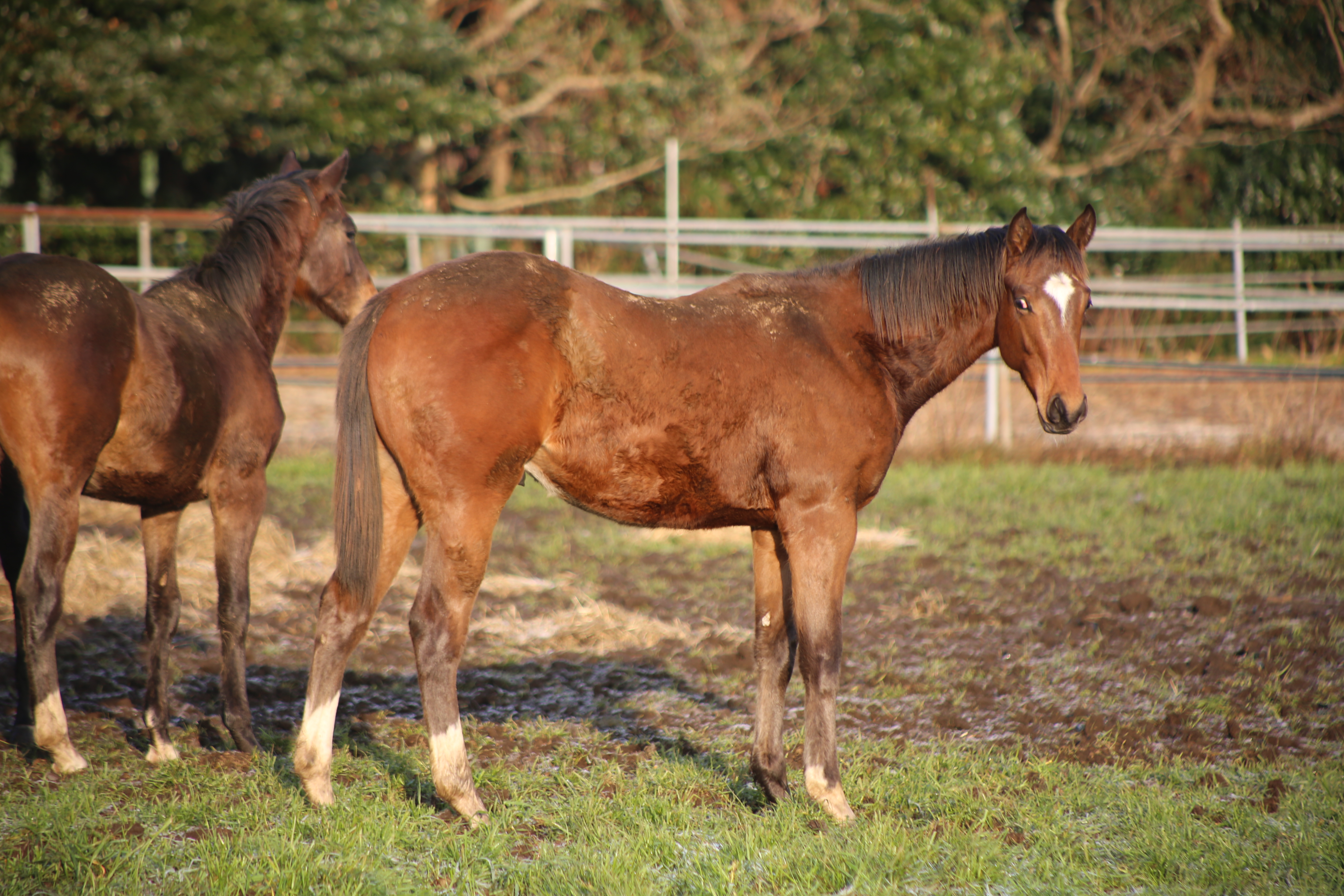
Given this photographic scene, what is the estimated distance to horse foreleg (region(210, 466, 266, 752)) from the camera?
4.00m

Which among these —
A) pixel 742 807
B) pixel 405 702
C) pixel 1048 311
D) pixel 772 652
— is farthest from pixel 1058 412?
pixel 405 702

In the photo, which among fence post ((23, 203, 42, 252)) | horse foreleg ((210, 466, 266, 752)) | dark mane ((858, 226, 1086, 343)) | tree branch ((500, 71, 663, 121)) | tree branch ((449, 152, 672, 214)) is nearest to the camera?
dark mane ((858, 226, 1086, 343))

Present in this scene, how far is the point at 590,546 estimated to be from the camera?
751 centimetres

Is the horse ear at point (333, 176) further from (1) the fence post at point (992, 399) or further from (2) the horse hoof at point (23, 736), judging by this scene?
(1) the fence post at point (992, 399)

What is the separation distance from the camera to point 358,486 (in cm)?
328

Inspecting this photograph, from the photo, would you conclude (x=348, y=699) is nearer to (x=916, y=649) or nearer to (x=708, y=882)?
(x=708, y=882)

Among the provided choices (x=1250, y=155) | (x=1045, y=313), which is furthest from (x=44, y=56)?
(x=1250, y=155)

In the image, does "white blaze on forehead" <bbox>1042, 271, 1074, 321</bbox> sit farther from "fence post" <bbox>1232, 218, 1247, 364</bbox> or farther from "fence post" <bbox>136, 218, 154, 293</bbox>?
"fence post" <bbox>1232, 218, 1247, 364</bbox>

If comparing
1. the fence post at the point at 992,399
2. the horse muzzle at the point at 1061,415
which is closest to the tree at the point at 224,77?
the fence post at the point at 992,399

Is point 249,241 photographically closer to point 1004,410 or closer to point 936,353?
point 936,353

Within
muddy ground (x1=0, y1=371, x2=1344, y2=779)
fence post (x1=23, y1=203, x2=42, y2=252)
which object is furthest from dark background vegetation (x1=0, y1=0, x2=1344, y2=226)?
muddy ground (x1=0, y1=371, x2=1344, y2=779)

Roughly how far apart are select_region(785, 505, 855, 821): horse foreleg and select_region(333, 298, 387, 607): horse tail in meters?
1.35

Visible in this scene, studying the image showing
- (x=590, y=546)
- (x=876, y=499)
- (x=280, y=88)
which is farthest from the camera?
(x=280, y=88)

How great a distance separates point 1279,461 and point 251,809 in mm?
9325
